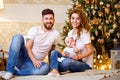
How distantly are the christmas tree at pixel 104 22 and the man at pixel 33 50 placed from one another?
4.53 feet

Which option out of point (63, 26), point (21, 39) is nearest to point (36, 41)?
point (21, 39)

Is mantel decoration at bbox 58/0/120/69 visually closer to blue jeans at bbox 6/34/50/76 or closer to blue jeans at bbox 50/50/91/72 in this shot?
blue jeans at bbox 50/50/91/72

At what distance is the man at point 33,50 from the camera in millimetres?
3008

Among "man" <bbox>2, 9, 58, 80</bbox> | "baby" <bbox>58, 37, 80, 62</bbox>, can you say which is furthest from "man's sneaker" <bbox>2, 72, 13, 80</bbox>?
"baby" <bbox>58, 37, 80, 62</bbox>

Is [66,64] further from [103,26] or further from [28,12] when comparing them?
[28,12]

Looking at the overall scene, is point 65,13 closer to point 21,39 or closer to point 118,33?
point 118,33

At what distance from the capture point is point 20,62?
312 cm

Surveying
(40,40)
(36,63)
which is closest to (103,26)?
(40,40)

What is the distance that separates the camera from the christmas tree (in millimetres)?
4453

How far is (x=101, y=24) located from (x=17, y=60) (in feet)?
5.88

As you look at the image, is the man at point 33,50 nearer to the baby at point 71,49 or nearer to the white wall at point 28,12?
the baby at point 71,49

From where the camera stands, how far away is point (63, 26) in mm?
5023

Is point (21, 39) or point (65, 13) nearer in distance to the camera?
point (21, 39)

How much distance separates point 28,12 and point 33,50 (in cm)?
198
